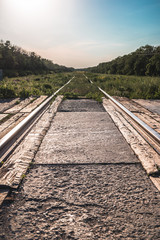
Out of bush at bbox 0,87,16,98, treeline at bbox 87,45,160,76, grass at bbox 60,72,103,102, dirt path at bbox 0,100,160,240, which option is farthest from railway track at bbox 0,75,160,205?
treeline at bbox 87,45,160,76

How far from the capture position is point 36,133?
3.29m

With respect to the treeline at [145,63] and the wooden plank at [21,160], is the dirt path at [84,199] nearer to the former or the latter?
the wooden plank at [21,160]

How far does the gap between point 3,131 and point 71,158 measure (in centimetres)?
167

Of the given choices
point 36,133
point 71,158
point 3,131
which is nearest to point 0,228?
point 71,158

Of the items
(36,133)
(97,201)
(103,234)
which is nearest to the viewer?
(103,234)

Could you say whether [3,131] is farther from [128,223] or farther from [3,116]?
[128,223]

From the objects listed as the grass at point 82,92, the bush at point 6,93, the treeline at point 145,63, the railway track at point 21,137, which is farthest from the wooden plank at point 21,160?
the treeline at point 145,63

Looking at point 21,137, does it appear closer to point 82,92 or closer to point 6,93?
point 6,93

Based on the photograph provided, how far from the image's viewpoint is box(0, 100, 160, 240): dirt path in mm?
1315

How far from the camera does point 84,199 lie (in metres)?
1.63

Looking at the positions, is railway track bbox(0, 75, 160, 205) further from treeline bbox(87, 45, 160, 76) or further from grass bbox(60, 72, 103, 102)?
treeline bbox(87, 45, 160, 76)

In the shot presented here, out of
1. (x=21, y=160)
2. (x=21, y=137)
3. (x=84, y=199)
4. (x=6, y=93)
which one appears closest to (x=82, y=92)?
(x=6, y=93)

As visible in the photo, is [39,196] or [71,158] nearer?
[39,196]

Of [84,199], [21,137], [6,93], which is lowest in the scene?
[84,199]
